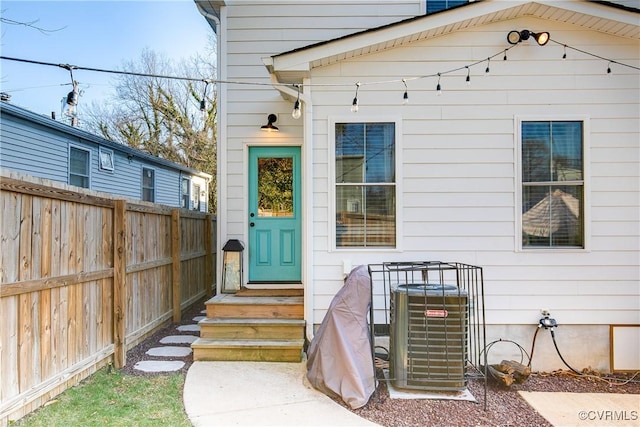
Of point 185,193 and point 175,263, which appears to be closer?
point 175,263

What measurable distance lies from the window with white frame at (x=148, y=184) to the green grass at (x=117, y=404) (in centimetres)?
818

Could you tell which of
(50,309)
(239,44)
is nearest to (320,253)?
(50,309)

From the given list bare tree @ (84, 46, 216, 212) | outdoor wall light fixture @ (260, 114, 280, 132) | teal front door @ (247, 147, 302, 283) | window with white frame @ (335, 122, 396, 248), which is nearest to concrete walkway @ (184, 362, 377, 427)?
window with white frame @ (335, 122, 396, 248)

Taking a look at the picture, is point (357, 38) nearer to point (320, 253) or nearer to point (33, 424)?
point (320, 253)

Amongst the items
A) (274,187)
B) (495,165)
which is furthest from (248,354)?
(495,165)

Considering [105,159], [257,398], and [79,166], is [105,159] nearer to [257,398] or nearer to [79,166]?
[79,166]

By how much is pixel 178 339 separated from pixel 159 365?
84 centimetres

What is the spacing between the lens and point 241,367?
12.4ft

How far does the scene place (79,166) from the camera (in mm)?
8477

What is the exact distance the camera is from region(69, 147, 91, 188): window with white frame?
8.23m

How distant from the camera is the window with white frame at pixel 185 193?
41.7ft

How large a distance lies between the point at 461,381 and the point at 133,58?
18241mm

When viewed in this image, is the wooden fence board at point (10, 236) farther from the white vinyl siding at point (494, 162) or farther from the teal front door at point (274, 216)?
the teal front door at point (274, 216)

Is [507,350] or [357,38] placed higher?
[357,38]
